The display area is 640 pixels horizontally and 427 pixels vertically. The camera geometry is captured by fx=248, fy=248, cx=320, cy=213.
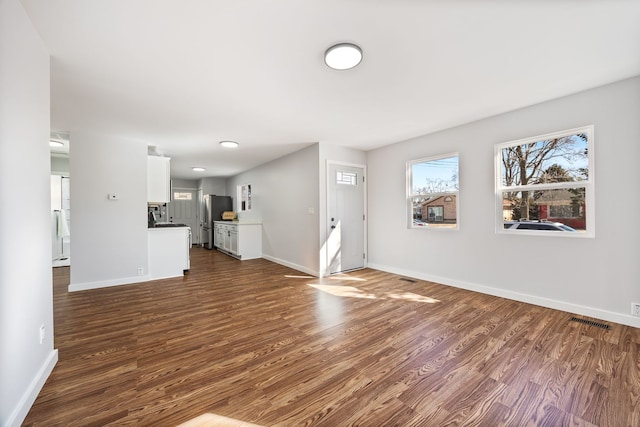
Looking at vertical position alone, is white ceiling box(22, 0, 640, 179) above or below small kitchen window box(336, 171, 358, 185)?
above

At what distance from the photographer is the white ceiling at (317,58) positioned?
1661 mm

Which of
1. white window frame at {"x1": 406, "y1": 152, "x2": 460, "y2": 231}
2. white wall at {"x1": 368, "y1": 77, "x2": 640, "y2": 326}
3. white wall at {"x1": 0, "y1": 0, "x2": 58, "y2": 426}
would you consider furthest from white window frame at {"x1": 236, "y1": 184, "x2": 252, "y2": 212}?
white wall at {"x1": 0, "y1": 0, "x2": 58, "y2": 426}

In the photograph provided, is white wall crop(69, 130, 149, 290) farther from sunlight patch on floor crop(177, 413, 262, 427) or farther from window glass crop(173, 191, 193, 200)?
window glass crop(173, 191, 193, 200)

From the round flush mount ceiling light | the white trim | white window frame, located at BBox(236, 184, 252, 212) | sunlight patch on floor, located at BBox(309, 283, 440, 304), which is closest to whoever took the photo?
the round flush mount ceiling light

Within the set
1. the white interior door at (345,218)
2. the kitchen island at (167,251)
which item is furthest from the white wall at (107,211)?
the white interior door at (345,218)

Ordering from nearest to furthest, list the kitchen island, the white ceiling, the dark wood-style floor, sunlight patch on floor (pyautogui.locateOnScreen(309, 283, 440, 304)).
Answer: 1. the dark wood-style floor
2. the white ceiling
3. sunlight patch on floor (pyautogui.locateOnScreen(309, 283, 440, 304))
4. the kitchen island

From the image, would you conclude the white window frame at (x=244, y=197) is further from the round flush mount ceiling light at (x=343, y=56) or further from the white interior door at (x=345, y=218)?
the round flush mount ceiling light at (x=343, y=56)

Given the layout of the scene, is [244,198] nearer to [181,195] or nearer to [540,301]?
[181,195]

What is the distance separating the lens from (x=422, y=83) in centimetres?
259

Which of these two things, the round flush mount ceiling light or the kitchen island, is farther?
the kitchen island

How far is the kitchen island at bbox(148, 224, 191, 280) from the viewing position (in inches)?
181

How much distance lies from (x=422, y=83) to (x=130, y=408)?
3580 millimetres

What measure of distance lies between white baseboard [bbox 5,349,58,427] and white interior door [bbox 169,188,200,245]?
26.8 ft

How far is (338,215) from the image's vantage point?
4945 millimetres
